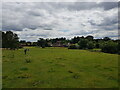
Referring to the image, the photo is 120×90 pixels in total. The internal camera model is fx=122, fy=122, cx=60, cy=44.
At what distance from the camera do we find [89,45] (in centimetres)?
10331

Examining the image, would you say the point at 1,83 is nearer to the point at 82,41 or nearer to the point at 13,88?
the point at 13,88

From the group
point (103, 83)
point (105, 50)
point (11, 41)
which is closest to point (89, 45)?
point (105, 50)

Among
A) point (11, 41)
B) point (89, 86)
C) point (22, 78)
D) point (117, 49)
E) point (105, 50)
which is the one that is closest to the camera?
point (89, 86)

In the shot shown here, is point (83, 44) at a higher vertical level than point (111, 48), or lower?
higher

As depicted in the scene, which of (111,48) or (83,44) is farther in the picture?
(83,44)

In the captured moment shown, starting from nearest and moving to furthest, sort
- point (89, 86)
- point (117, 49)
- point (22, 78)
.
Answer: point (89, 86) → point (22, 78) → point (117, 49)

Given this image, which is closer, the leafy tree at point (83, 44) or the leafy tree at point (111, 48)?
the leafy tree at point (111, 48)

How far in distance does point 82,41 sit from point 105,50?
1274 inches

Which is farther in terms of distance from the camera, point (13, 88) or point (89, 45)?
point (89, 45)

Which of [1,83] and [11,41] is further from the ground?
[11,41]

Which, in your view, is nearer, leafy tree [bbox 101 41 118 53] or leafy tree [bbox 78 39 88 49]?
Answer: leafy tree [bbox 101 41 118 53]

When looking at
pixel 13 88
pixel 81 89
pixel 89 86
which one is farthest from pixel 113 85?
pixel 13 88

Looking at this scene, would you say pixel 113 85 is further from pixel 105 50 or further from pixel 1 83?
pixel 105 50

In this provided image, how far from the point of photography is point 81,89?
1070 cm
